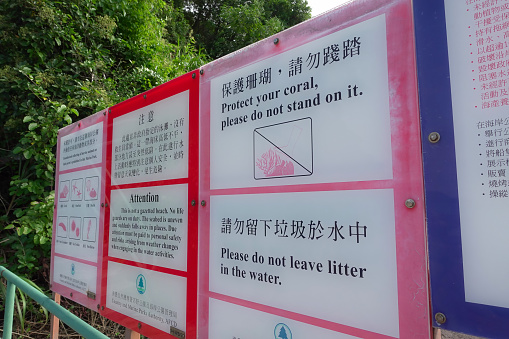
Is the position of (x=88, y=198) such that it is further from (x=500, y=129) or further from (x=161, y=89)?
(x=500, y=129)

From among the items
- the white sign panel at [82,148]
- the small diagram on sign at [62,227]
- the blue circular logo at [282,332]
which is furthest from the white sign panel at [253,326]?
the small diagram on sign at [62,227]

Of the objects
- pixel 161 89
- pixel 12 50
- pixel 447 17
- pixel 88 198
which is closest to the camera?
pixel 447 17

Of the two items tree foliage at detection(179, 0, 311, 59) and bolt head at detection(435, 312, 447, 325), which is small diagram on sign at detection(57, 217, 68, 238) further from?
tree foliage at detection(179, 0, 311, 59)

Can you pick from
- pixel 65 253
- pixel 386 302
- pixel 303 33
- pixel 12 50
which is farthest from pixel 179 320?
pixel 12 50

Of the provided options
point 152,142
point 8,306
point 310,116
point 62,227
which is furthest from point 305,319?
point 62,227

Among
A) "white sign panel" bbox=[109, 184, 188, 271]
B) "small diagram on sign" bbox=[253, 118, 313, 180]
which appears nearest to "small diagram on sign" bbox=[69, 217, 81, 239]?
"white sign panel" bbox=[109, 184, 188, 271]

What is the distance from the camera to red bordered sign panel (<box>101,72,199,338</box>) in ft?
5.36

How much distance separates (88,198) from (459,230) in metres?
2.33

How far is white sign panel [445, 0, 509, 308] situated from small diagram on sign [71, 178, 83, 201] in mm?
2486

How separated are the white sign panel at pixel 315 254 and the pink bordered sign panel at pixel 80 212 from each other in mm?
1223

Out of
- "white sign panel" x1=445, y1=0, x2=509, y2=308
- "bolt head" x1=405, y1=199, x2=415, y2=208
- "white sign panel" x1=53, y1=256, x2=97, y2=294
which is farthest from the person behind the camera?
"white sign panel" x1=53, y1=256, x2=97, y2=294

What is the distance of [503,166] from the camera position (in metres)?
0.83

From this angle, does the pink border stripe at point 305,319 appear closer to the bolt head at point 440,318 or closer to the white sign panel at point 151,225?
→ the bolt head at point 440,318

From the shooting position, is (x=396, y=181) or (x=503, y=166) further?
(x=396, y=181)
